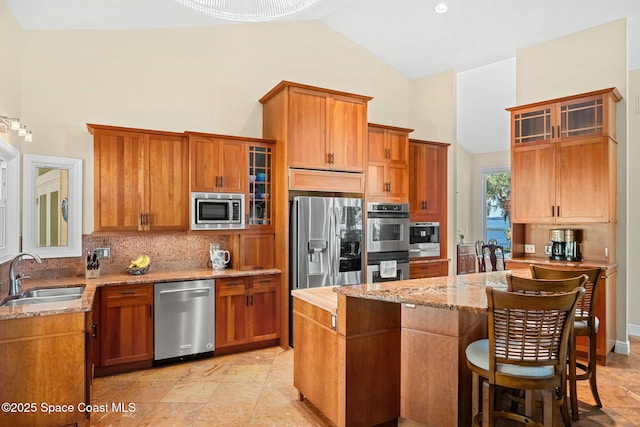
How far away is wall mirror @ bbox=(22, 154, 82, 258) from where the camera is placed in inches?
145

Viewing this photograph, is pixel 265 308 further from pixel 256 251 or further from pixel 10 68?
pixel 10 68

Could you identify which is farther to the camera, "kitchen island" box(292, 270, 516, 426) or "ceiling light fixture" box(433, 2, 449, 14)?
"ceiling light fixture" box(433, 2, 449, 14)

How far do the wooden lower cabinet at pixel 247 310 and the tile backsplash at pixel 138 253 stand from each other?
23.6 inches

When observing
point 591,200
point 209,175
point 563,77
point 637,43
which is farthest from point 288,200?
point 637,43

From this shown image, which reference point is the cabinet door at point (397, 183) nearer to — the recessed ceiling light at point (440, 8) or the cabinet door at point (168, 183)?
the recessed ceiling light at point (440, 8)

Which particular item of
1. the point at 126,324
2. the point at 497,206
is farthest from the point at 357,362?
the point at 497,206

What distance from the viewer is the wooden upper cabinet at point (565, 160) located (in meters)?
4.13

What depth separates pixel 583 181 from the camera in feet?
14.0

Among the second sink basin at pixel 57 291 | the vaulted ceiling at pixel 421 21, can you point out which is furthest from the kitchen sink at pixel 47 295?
the vaulted ceiling at pixel 421 21

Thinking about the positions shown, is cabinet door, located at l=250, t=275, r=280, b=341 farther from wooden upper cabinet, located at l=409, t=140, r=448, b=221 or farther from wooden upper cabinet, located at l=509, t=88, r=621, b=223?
wooden upper cabinet, located at l=509, t=88, r=621, b=223

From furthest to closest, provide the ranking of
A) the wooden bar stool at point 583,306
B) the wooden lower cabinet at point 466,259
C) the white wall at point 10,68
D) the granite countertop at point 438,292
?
the wooden lower cabinet at point 466,259
the white wall at point 10,68
the wooden bar stool at point 583,306
the granite countertop at point 438,292

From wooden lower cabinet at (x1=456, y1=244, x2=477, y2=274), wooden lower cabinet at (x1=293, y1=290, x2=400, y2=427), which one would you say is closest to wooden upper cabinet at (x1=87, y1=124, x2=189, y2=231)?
wooden lower cabinet at (x1=293, y1=290, x2=400, y2=427)

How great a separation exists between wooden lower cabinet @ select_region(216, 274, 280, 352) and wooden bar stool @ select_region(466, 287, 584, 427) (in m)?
2.69

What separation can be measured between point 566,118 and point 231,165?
3770 millimetres
